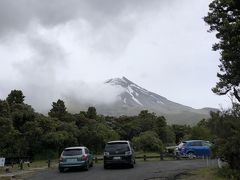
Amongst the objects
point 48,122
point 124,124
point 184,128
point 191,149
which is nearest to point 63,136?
point 48,122

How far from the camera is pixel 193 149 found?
36531 mm

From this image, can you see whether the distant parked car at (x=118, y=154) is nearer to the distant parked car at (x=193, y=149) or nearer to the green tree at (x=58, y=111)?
the distant parked car at (x=193, y=149)

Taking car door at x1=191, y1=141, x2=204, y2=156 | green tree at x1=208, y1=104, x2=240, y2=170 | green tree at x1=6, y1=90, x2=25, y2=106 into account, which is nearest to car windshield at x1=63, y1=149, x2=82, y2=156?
green tree at x1=208, y1=104, x2=240, y2=170

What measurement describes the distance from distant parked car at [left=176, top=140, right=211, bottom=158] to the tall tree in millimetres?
16077

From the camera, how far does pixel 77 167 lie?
85.8ft

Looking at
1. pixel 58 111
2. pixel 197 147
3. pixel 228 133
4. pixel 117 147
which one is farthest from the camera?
pixel 58 111

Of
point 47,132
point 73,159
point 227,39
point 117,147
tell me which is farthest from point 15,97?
point 227,39

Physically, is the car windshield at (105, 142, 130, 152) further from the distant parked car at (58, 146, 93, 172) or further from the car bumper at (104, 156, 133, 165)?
the distant parked car at (58, 146, 93, 172)

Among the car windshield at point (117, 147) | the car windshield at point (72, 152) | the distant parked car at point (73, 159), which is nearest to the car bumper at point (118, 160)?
the car windshield at point (117, 147)

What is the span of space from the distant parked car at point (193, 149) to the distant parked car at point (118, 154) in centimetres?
1074

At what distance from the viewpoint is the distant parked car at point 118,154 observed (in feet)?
85.7

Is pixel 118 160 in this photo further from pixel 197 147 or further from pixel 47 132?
pixel 47 132

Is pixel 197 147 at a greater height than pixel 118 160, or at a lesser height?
greater

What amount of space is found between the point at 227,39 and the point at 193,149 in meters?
18.1
